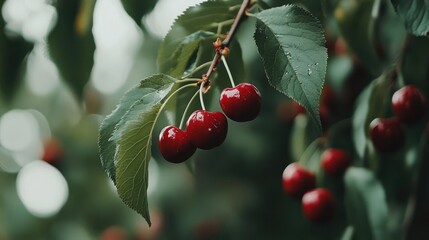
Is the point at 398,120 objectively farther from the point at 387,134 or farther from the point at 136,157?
the point at 136,157

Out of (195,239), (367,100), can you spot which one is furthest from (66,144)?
(367,100)

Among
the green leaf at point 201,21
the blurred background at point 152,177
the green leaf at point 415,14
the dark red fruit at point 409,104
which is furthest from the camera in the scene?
the blurred background at point 152,177

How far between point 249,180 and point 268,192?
103 mm

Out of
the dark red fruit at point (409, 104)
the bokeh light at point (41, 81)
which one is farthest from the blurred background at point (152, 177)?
the dark red fruit at point (409, 104)

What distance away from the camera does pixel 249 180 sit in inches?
115

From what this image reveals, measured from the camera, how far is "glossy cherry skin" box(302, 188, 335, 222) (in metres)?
1.47

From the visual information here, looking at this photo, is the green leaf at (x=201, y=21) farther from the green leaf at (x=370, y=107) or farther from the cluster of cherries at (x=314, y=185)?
the cluster of cherries at (x=314, y=185)

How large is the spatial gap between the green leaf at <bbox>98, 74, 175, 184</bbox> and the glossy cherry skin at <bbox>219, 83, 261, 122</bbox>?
7cm

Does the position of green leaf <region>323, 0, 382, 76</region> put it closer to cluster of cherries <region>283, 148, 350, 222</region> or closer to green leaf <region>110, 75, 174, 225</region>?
cluster of cherries <region>283, 148, 350, 222</region>

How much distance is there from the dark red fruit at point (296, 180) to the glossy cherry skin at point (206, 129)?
65 centimetres

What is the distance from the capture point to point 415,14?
949 millimetres

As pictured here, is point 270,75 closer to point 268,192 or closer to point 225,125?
point 225,125

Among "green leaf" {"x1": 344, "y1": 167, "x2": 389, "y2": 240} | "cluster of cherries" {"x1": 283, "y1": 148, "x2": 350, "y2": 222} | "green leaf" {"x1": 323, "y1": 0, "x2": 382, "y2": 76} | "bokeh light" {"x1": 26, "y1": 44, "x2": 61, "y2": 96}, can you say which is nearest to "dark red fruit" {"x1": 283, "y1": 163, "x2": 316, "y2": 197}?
"cluster of cherries" {"x1": 283, "y1": 148, "x2": 350, "y2": 222}

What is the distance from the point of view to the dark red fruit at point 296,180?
151 centimetres
